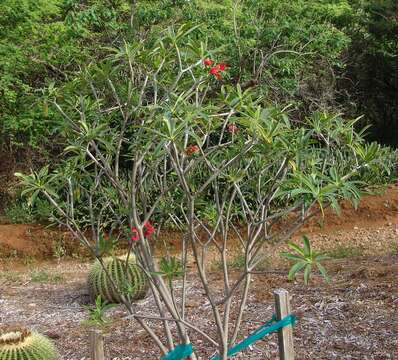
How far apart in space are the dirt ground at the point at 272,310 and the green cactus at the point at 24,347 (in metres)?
0.57

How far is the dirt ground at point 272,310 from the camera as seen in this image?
458cm

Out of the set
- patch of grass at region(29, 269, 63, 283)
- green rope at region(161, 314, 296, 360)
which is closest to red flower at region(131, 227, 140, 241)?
green rope at region(161, 314, 296, 360)

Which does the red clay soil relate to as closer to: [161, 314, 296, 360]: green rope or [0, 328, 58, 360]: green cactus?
[0, 328, 58, 360]: green cactus

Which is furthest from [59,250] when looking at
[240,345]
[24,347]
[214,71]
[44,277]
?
[214,71]

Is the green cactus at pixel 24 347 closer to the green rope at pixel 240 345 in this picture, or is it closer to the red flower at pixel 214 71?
the green rope at pixel 240 345

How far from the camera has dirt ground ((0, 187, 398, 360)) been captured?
180 inches

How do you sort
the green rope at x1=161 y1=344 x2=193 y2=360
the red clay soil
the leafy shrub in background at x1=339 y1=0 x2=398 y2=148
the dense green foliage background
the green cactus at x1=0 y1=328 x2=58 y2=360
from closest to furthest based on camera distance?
the green rope at x1=161 y1=344 x2=193 y2=360 → the green cactus at x1=0 y1=328 x2=58 y2=360 → the dense green foliage background → the red clay soil → the leafy shrub in background at x1=339 y1=0 x2=398 y2=148

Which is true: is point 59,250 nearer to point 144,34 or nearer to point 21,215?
point 21,215

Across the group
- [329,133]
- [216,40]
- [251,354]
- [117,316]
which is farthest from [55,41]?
[329,133]

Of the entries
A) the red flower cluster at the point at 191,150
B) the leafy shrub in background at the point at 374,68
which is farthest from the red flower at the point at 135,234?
the leafy shrub in background at the point at 374,68

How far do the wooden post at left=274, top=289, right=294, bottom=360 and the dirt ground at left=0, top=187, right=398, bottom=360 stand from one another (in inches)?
5.2

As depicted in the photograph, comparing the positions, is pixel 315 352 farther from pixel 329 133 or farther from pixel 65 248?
pixel 65 248

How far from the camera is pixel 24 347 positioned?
14.0ft

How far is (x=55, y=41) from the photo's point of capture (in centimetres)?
968
